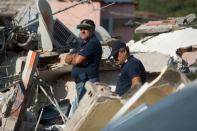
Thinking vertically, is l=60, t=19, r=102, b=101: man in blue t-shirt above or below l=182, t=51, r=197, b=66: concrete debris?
above

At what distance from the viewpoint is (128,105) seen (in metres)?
6.59

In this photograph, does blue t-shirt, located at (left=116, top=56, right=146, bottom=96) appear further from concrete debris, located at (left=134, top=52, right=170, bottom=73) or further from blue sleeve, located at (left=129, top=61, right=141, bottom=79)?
concrete debris, located at (left=134, top=52, right=170, bottom=73)

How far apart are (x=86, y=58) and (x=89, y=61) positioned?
129 mm

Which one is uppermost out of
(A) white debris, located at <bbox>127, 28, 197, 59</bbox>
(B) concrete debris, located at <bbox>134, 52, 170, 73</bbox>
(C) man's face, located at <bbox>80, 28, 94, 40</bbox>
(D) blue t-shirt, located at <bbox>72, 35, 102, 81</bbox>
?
(C) man's face, located at <bbox>80, 28, 94, 40</bbox>

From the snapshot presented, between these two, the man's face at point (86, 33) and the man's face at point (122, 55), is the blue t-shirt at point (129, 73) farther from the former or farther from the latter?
the man's face at point (86, 33)

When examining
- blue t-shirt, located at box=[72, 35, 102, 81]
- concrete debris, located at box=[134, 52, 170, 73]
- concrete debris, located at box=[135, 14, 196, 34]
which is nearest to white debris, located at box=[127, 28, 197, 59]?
concrete debris, located at box=[135, 14, 196, 34]

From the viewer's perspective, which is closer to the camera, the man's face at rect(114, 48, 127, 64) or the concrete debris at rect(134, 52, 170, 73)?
the man's face at rect(114, 48, 127, 64)

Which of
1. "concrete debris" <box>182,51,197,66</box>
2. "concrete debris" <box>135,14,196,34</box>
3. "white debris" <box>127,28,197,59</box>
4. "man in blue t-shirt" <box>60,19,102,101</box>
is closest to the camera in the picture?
"man in blue t-shirt" <box>60,19,102,101</box>

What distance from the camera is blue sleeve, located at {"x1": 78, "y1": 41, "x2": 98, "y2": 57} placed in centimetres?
1033

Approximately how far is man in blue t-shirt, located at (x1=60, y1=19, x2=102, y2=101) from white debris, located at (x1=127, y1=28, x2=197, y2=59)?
12.8 feet

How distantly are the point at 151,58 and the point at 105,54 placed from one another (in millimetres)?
745

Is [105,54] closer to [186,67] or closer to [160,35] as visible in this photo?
[186,67]

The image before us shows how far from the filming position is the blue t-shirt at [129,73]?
931 cm

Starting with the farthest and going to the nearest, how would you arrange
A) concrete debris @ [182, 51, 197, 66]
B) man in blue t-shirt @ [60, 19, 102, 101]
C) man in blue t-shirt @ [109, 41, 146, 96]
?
concrete debris @ [182, 51, 197, 66], man in blue t-shirt @ [60, 19, 102, 101], man in blue t-shirt @ [109, 41, 146, 96]
